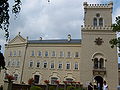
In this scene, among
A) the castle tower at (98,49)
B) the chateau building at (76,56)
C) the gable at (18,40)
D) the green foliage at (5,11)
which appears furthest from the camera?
the gable at (18,40)

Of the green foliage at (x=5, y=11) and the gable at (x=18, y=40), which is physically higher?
the gable at (x=18, y=40)

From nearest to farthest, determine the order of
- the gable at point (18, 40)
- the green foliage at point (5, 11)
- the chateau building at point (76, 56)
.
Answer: the green foliage at point (5, 11)
the chateau building at point (76, 56)
the gable at point (18, 40)

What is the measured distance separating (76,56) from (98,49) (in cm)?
824

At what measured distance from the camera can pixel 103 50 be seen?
45812mm

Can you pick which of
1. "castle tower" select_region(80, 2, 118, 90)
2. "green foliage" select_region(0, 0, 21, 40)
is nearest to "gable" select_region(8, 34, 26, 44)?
"castle tower" select_region(80, 2, 118, 90)

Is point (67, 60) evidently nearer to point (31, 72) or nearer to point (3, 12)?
point (31, 72)

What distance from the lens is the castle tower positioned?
145ft

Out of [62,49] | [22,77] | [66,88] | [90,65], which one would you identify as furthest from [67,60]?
[66,88]

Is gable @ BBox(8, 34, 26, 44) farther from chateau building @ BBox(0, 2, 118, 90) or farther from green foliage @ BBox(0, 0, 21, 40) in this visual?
green foliage @ BBox(0, 0, 21, 40)

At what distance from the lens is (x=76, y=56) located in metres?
52.5

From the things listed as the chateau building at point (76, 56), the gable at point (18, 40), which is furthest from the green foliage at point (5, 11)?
the gable at point (18, 40)

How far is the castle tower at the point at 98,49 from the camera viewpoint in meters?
44.2

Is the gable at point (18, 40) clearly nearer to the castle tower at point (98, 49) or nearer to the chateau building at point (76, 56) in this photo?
the chateau building at point (76, 56)

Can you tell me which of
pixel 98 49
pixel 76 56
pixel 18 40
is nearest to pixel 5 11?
pixel 98 49
